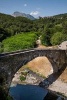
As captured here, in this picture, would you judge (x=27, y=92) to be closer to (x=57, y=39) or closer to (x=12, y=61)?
(x=12, y=61)

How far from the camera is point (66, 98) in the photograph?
3866cm

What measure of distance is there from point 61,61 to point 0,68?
20540 mm

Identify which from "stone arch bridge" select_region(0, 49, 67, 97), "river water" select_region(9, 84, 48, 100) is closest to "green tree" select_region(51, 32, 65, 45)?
"stone arch bridge" select_region(0, 49, 67, 97)

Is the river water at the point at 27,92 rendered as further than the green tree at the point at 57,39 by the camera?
No

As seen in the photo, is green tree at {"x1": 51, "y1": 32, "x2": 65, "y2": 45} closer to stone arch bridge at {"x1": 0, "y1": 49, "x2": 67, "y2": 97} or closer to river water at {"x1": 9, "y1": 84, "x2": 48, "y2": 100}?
stone arch bridge at {"x1": 0, "y1": 49, "x2": 67, "y2": 97}

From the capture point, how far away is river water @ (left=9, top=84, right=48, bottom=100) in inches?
1503

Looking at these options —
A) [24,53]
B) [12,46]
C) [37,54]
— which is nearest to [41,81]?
[37,54]

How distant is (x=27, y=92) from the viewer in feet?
132

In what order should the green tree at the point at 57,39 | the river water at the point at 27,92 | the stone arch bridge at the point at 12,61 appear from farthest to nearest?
the green tree at the point at 57,39 < the river water at the point at 27,92 < the stone arch bridge at the point at 12,61

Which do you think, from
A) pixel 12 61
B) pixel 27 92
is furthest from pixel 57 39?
pixel 12 61

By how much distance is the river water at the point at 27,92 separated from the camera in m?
38.2

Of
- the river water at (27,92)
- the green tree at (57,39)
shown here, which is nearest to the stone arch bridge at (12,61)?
the river water at (27,92)

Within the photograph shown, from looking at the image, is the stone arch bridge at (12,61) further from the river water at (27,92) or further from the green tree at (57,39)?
the green tree at (57,39)

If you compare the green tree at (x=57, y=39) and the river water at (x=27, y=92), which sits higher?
the green tree at (x=57, y=39)
